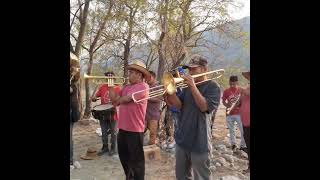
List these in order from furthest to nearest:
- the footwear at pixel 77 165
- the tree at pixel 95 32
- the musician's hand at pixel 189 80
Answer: the tree at pixel 95 32 < the footwear at pixel 77 165 < the musician's hand at pixel 189 80

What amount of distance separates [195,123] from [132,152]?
0.96 metres

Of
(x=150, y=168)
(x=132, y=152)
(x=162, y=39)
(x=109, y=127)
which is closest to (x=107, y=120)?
(x=109, y=127)

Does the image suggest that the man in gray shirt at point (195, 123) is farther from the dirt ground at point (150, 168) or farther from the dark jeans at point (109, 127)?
the dark jeans at point (109, 127)

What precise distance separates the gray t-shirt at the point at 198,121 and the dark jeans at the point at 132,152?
70cm

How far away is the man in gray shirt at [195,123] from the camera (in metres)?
3.64

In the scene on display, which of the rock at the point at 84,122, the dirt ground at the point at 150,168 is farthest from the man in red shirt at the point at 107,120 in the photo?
the rock at the point at 84,122

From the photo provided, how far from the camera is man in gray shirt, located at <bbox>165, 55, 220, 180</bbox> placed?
364 cm

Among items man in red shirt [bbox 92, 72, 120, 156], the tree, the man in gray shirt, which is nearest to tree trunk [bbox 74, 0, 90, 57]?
the tree

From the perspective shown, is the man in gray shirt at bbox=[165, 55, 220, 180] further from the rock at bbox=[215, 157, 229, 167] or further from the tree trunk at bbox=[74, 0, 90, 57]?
the tree trunk at bbox=[74, 0, 90, 57]

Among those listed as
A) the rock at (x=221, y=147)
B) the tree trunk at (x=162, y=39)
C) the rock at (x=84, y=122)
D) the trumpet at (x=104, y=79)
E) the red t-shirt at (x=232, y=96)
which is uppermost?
the tree trunk at (x=162, y=39)

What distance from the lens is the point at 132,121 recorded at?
4285 mm

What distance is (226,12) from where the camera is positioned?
12281 millimetres

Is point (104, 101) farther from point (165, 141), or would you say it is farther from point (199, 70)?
point (199, 70)
